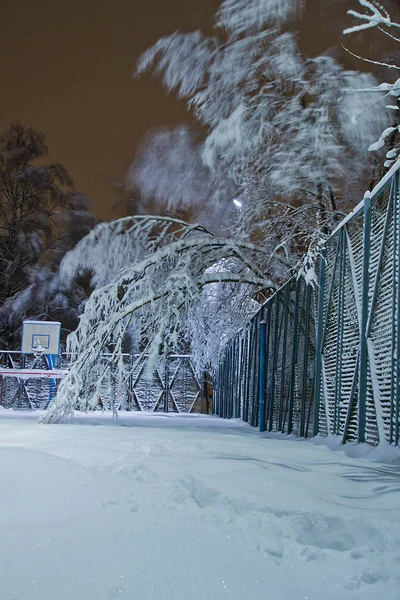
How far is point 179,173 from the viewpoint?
32.2 ft

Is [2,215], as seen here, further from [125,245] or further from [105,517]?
[105,517]

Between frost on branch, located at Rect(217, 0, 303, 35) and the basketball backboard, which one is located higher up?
frost on branch, located at Rect(217, 0, 303, 35)

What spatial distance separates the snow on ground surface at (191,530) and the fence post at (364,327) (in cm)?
143

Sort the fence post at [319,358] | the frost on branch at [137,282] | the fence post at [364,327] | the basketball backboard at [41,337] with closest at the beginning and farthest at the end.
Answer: the fence post at [364,327] → the fence post at [319,358] → the frost on branch at [137,282] → the basketball backboard at [41,337]

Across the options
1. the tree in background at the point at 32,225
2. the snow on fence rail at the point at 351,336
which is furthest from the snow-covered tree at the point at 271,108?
the tree in background at the point at 32,225

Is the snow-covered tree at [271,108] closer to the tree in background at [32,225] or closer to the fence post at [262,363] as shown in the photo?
the fence post at [262,363]

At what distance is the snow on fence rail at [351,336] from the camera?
4277 millimetres

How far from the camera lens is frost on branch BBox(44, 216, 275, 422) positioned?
8.21m

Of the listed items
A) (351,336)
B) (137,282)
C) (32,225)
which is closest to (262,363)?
(137,282)

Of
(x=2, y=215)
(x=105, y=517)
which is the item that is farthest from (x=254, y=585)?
(x=2, y=215)

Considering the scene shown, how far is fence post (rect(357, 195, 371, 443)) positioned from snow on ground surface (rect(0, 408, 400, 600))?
1.43 meters

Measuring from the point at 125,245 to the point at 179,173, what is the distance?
5.39 feet

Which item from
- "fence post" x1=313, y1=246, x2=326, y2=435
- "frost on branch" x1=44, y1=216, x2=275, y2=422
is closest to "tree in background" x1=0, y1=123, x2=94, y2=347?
"frost on branch" x1=44, y1=216, x2=275, y2=422

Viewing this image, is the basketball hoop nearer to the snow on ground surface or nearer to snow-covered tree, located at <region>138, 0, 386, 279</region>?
snow-covered tree, located at <region>138, 0, 386, 279</region>
